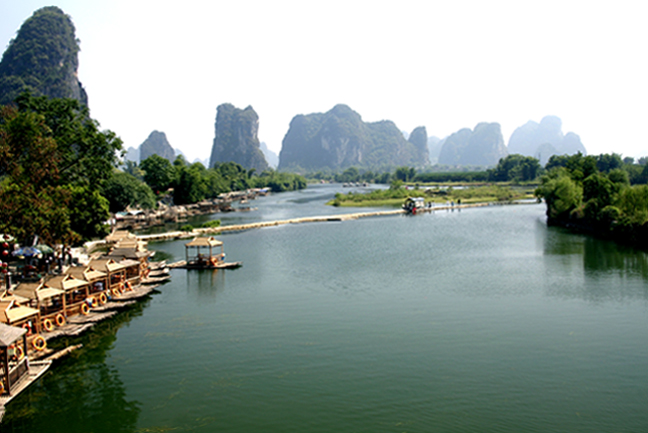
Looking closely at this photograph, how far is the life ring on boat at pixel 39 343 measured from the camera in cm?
1598

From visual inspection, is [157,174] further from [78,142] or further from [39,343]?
[39,343]

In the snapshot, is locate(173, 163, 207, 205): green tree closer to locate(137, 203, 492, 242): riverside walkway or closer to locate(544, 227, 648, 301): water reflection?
locate(137, 203, 492, 242): riverside walkway

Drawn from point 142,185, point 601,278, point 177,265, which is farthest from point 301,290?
point 142,185

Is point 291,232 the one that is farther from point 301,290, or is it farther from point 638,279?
point 638,279

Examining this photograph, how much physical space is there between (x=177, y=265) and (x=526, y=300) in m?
21.1

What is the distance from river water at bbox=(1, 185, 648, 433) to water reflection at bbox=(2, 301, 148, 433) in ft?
0.18

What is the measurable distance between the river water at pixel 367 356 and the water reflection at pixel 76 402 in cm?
5

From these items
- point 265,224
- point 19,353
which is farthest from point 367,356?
point 265,224

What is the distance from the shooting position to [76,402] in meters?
13.5

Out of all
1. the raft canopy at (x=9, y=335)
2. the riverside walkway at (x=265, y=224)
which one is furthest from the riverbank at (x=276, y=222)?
the raft canopy at (x=9, y=335)

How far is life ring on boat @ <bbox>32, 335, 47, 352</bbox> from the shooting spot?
1598cm

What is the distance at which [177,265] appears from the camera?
31203mm

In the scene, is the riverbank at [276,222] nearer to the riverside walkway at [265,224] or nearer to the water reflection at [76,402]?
the riverside walkway at [265,224]

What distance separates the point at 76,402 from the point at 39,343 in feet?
12.7
